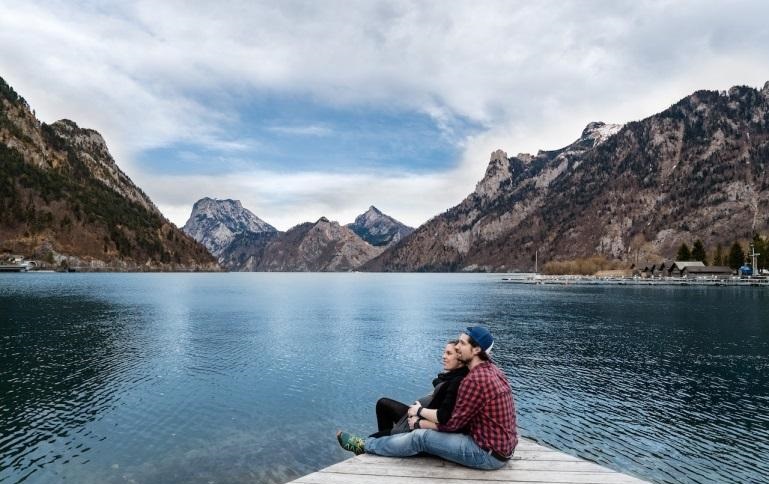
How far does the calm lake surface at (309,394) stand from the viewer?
21.2 metres

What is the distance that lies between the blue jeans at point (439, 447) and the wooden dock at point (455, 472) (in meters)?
0.16

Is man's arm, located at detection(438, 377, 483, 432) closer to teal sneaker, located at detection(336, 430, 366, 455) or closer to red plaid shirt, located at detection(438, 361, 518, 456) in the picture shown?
red plaid shirt, located at detection(438, 361, 518, 456)

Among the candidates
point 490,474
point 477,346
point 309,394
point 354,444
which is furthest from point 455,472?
point 309,394

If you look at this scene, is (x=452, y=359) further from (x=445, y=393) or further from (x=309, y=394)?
(x=309, y=394)

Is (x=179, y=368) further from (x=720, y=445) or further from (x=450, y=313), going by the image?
(x=450, y=313)

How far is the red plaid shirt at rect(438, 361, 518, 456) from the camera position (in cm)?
1085

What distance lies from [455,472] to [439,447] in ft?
2.07

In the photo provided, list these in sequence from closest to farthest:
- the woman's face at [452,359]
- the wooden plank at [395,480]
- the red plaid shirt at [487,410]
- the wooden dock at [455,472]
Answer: the wooden plank at [395,480] → the wooden dock at [455,472] → the red plaid shirt at [487,410] → the woman's face at [452,359]

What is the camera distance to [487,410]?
10945 millimetres

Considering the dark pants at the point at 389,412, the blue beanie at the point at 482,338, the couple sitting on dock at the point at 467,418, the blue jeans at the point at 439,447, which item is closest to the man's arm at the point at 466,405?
the couple sitting on dock at the point at 467,418

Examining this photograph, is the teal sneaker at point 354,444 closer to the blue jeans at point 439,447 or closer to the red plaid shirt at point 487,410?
the blue jeans at point 439,447

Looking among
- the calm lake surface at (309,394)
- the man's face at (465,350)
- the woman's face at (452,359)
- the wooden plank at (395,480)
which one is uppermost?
the man's face at (465,350)

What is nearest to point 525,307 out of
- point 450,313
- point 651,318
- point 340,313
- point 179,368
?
point 450,313

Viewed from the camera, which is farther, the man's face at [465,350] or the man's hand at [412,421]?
the man's hand at [412,421]
